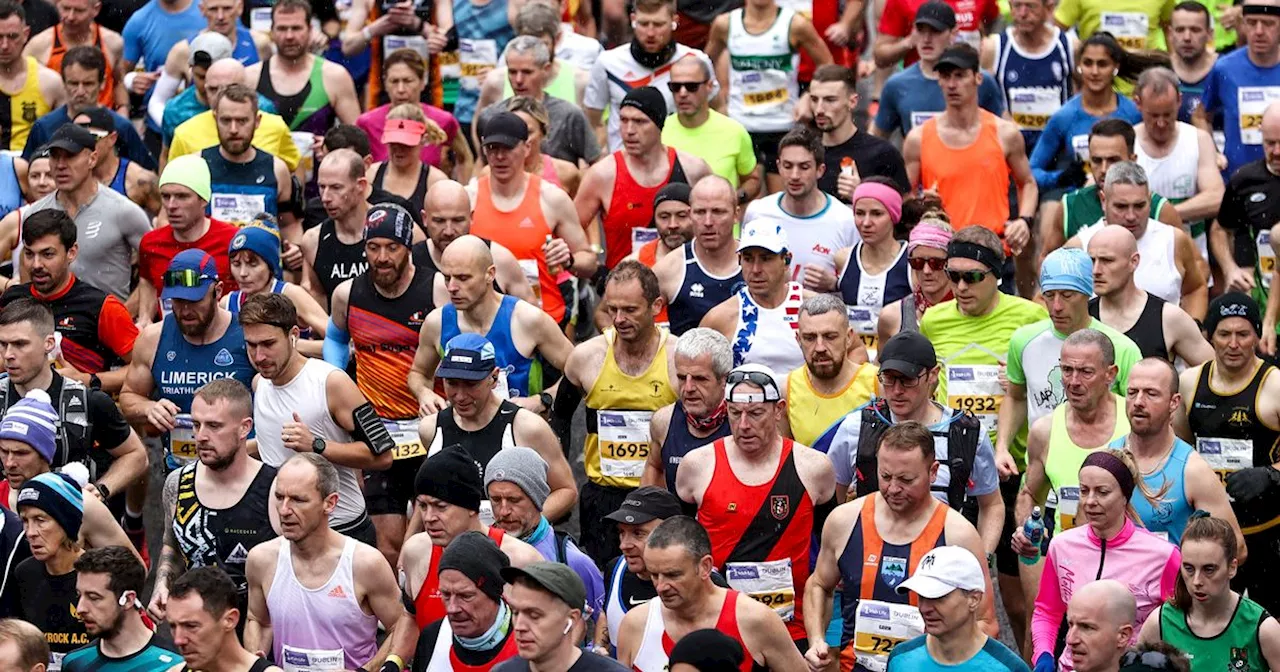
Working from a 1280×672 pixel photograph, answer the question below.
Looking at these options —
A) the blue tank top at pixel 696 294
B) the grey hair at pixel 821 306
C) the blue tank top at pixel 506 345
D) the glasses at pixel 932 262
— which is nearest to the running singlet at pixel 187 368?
the blue tank top at pixel 506 345

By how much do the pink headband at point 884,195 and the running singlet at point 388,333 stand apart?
2111 millimetres

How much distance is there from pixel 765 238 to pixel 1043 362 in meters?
1.39

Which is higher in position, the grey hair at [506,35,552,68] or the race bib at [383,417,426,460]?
the grey hair at [506,35,552,68]

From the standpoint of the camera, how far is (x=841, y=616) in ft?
29.6

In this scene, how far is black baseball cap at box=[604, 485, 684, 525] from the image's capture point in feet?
28.8

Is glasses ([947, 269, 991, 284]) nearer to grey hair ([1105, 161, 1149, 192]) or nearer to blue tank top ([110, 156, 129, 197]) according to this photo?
grey hair ([1105, 161, 1149, 192])

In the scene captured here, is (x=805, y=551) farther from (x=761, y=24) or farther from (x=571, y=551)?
(x=761, y=24)

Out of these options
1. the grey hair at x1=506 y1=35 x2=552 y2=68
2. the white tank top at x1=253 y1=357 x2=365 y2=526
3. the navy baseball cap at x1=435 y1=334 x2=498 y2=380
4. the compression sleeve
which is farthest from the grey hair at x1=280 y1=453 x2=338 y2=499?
the grey hair at x1=506 y1=35 x2=552 y2=68

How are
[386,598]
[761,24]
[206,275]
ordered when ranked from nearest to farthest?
[386,598] < [206,275] < [761,24]

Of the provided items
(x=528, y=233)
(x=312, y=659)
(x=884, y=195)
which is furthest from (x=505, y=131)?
(x=312, y=659)

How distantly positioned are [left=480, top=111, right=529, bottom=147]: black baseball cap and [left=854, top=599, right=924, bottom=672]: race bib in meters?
4.05

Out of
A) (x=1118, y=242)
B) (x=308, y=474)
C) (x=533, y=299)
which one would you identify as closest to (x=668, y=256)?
(x=533, y=299)

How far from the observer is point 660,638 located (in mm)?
8328

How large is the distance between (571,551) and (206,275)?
8.71 feet
